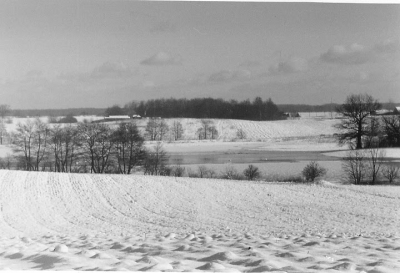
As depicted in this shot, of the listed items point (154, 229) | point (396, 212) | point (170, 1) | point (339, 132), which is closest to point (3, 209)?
point (154, 229)

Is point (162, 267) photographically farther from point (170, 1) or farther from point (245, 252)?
point (170, 1)

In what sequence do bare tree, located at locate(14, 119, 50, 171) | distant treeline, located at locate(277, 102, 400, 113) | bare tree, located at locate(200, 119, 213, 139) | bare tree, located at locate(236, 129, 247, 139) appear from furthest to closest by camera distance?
bare tree, located at locate(14, 119, 50, 171)
bare tree, located at locate(236, 129, 247, 139)
bare tree, located at locate(200, 119, 213, 139)
distant treeline, located at locate(277, 102, 400, 113)

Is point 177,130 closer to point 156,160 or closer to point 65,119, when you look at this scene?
point 156,160

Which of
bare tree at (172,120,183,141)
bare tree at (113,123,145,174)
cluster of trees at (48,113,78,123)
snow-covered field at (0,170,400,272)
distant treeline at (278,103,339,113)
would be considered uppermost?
distant treeline at (278,103,339,113)

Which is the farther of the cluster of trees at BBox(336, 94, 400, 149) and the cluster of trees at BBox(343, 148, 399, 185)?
the cluster of trees at BBox(343, 148, 399, 185)

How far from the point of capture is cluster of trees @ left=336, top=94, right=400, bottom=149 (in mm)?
18866

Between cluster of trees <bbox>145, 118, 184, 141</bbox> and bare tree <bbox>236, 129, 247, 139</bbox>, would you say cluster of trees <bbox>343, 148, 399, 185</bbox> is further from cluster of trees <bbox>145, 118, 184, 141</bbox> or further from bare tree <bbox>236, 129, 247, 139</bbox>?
cluster of trees <bbox>145, 118, 184, 141</bbox>

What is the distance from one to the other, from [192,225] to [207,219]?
1231 millimetres

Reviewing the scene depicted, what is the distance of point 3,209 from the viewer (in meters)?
13.8

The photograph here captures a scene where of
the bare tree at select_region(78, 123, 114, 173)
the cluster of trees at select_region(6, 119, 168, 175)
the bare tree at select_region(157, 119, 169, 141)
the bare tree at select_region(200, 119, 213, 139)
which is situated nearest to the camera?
the bare tree at select_region(157, 119, 169, 141)

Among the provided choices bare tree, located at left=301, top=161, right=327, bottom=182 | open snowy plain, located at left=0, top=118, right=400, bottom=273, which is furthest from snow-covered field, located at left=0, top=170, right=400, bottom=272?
bare tree, located at left=301, top=161, right=327, bottom=182

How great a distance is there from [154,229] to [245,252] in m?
5.48

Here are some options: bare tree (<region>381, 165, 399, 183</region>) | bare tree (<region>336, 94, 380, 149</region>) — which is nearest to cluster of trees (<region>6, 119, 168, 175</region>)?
bare tree (<region>336, 94, 380, 149</region>)

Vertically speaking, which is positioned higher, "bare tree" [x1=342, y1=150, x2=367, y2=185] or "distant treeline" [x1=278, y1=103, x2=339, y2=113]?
"distant treeline" [x1=278, y1=103, x2=339, y2=113]
